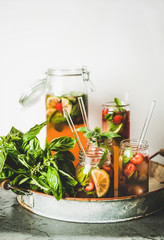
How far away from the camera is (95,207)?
2.97 ft

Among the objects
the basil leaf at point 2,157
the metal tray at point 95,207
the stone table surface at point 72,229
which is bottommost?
the stone table surface at point 72,229

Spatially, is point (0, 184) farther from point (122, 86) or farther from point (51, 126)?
point (122, 86)

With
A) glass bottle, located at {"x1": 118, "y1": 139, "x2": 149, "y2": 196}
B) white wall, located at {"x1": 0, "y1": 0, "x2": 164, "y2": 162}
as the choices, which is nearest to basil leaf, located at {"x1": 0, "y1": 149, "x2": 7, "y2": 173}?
glass bottle, located at {"x1": 118, "y1": 139, "x2": 149, "y2": 196}

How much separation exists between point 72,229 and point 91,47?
0.74 m

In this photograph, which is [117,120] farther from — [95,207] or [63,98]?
[95,207]

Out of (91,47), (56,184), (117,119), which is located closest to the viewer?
(56,184)

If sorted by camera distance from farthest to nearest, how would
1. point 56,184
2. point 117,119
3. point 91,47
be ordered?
point 91,47 → point 117,119 → point 56,184

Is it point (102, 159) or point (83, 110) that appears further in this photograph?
point (83, 110)

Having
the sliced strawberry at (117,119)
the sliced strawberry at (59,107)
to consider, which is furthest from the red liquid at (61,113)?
the sliced strawberry at (117,119)

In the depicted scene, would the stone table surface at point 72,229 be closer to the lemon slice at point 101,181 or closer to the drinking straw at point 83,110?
the lemon slice at point 101,181

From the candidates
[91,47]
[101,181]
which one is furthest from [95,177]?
[91,47]

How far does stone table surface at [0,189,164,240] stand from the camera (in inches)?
33.8

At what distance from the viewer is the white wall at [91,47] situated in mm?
1326

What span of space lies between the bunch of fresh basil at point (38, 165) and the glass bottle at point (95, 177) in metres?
0.03
